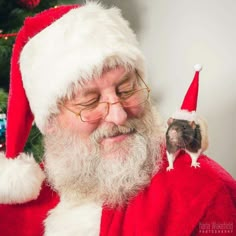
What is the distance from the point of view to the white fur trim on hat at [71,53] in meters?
0.94

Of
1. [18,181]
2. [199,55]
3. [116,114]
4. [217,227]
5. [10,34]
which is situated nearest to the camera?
[217,227]

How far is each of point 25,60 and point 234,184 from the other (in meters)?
0.62

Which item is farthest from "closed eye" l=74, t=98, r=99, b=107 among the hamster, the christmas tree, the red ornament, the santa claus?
the red ornament

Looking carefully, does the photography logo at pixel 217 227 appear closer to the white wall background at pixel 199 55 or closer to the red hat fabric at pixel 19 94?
the red hat fabric at pixel 19 94

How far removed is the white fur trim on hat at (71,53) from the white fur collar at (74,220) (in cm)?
25

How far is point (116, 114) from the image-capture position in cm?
95

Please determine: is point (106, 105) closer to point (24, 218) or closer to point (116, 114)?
point (116, 114)

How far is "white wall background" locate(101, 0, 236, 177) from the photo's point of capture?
1613 millimetres

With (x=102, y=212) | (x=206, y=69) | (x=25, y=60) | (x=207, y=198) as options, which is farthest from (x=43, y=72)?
(x=206, y=69)

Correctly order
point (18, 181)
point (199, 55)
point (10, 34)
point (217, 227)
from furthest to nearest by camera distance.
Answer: point (199, 55)
point (10, 34)
point (18, 181)
point (217, 227)

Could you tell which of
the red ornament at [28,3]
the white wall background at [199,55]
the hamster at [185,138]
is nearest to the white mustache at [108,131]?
the hamster at [185,138]

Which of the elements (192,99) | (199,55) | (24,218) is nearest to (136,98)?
(192,99)

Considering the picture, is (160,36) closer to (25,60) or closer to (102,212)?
(25,60)

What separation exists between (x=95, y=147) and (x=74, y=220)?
208 millimetres
